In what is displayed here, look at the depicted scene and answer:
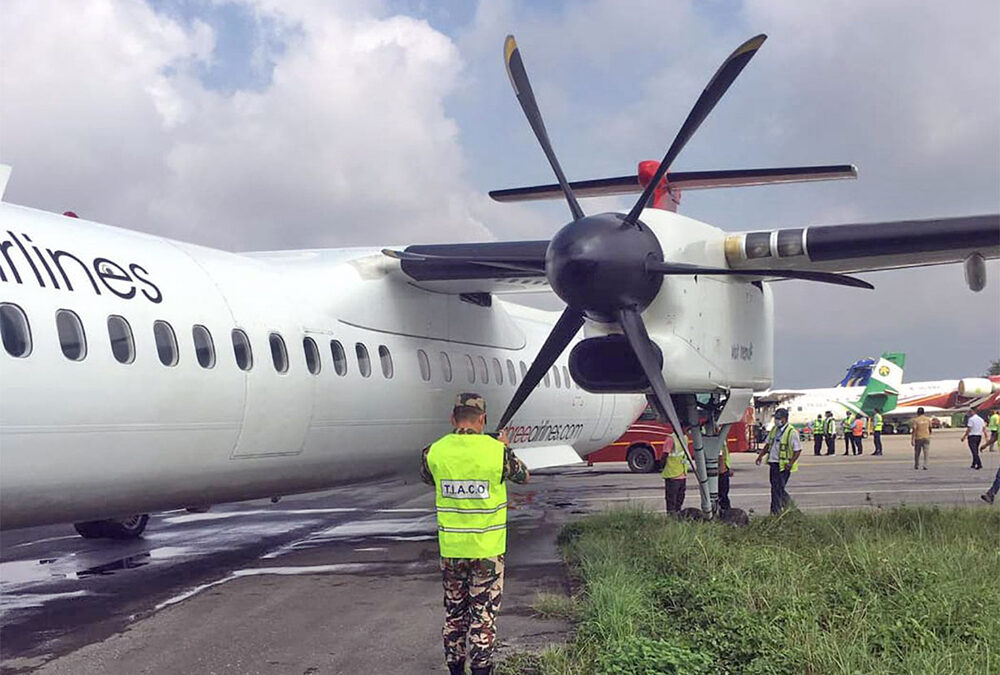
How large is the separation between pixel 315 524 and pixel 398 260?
17.8ft

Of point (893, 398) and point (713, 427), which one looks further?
point (893, 398)

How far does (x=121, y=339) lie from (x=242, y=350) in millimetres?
1402

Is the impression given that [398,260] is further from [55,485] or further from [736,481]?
[736,481]

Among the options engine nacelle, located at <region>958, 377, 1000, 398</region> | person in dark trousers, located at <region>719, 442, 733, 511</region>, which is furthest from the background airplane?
person in dark trousers, located at <region>719, 442, 733, 511</region>

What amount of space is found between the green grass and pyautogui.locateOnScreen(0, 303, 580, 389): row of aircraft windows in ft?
10.6

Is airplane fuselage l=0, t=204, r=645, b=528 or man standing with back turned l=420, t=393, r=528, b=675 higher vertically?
airplane fuselage l=0, t=204, r=645, b=528

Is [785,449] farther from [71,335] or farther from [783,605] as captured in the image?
[71,335]

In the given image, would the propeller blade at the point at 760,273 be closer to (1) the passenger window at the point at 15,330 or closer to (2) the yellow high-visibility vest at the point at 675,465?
(2) the yellow high-visibility vest at the point at 675,465

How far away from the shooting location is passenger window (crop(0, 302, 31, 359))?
600cm

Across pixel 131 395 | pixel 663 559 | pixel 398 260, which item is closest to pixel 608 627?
pixel 663 559

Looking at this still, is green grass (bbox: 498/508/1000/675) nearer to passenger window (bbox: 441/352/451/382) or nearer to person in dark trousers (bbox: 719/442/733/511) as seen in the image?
person in dark trousers (bbox: 719/442/733/511)

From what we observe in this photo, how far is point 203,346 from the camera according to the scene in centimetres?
774

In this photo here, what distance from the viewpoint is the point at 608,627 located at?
5.96 metres

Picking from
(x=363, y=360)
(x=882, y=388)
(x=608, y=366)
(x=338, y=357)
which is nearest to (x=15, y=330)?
(x=338, y=357)
